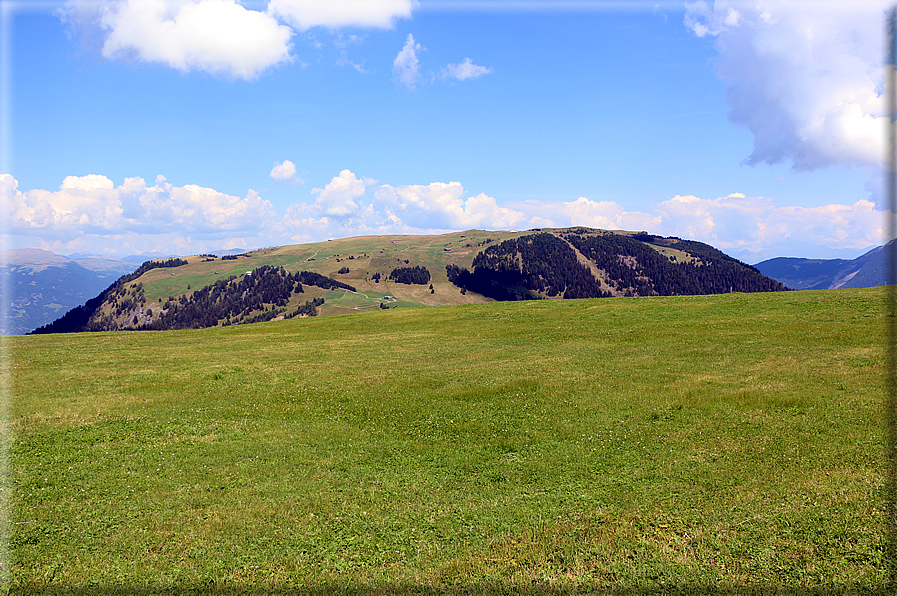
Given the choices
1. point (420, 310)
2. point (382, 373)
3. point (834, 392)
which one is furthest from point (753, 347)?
point (420, 310)

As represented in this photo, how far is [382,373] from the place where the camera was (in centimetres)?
3222

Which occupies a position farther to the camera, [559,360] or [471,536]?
[559,360]

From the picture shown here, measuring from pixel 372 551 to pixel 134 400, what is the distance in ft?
68.7

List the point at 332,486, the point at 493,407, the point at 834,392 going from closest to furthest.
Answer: the point at 332,486, the point at 834,392, the point at 493,407

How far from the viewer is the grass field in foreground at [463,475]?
10906 mm

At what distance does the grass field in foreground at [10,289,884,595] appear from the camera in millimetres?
10906

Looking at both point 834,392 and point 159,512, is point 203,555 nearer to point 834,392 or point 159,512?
point 159,512

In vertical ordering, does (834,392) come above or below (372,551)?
above

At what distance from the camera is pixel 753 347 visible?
3366 centimetres

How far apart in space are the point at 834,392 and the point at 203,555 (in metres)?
26.5

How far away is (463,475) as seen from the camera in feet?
52.5

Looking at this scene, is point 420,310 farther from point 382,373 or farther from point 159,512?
point 159,512

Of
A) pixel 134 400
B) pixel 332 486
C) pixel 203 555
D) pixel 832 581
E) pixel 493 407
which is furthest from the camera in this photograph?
pixel 134 400

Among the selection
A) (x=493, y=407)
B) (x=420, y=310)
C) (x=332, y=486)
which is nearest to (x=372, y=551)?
(x=332, y=486)
